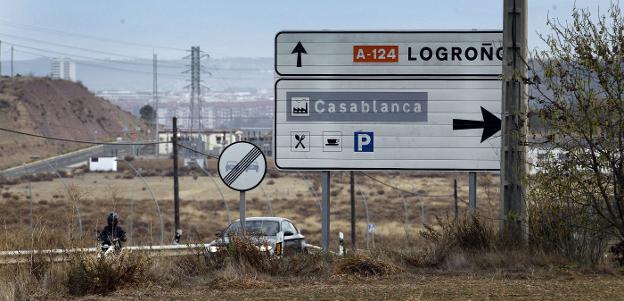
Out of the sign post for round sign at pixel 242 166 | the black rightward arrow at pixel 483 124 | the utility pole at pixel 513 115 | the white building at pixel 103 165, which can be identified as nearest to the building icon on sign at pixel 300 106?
the black rightward arrow at pixel 483 124

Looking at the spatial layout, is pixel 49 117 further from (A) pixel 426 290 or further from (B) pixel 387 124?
(A) pixel 426 290

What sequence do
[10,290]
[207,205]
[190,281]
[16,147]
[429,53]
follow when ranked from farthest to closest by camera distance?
[16,147] → [207,205] → [429,53] → [190,281] → [10,290]

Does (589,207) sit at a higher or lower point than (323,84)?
lower

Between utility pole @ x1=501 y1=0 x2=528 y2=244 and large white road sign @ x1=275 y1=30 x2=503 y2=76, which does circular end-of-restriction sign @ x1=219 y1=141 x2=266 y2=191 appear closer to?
large white road sign @ x1=275 y1=30 x2=503 y2=76

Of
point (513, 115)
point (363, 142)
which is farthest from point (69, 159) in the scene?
point (513, 115)

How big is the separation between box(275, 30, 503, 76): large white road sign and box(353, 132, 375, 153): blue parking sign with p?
1.05 meters

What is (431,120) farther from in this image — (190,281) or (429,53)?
(190,281)

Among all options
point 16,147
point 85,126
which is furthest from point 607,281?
point 85,126

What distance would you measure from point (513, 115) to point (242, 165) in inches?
154

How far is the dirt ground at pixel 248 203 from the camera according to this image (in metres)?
62.3

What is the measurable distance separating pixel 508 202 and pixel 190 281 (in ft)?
15.9

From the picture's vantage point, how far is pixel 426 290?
473 inches

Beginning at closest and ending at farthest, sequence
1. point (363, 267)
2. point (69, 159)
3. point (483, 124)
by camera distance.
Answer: point (363, 267) → point (483, 124) → point (69, 159)

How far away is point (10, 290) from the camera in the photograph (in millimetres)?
12031
